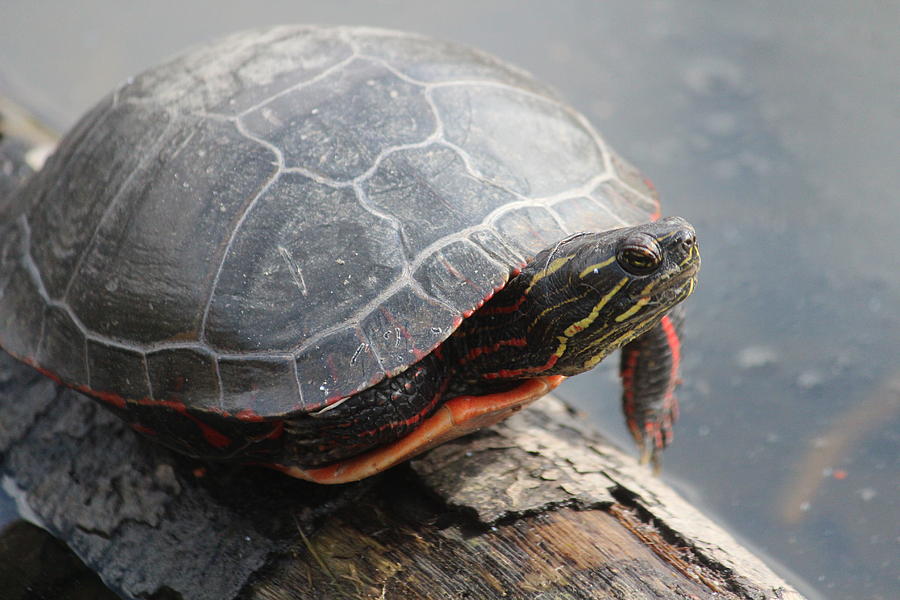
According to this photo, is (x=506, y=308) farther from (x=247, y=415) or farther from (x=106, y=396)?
(x=106, y=396)

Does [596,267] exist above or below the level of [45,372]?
above

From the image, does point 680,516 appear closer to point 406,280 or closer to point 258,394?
point 406,280

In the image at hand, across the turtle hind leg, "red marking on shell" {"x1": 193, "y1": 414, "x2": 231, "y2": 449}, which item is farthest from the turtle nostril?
"red marking on shell" {"x1": 193, "y1": 414, "x2": 231, "y2": 449}

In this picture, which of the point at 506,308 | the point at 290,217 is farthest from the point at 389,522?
the point at 290,217

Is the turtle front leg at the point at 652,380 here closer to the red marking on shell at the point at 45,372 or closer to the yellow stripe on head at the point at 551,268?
the yellow stripe on head at the point at 551,268

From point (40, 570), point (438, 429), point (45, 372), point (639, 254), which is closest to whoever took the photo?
point (639, 254)

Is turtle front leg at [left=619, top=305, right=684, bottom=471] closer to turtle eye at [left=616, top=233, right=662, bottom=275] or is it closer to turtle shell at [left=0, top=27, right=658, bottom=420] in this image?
turtle shell at [left=0, top=27, right=658, bottom=420]

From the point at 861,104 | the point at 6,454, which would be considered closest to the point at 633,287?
the point at 6,454

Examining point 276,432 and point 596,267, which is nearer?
point 596,267
